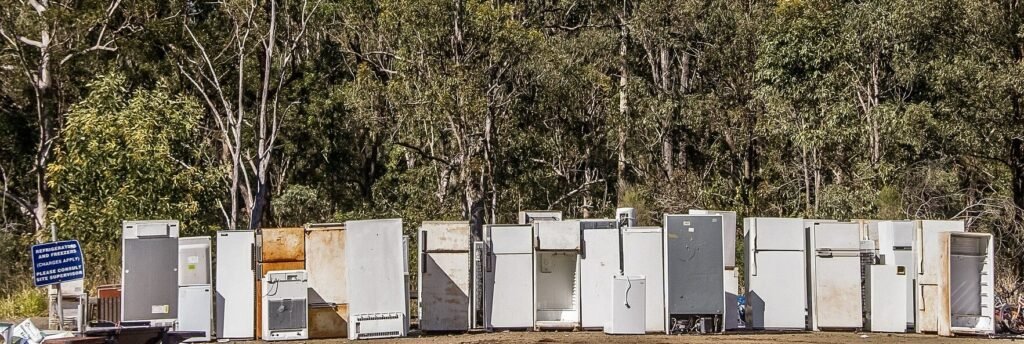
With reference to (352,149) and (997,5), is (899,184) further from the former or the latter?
(352,149)

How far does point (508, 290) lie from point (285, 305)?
11.1 feet

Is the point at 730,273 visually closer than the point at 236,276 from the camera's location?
No

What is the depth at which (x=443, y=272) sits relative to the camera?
19.0 meters

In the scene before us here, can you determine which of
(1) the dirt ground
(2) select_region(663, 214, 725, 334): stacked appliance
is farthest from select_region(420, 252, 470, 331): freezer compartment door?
(2) select_region(663, 214, 725, 334): stacked appliance

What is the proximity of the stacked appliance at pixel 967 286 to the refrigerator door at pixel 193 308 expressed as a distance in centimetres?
1070

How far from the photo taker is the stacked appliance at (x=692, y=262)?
18.8 m

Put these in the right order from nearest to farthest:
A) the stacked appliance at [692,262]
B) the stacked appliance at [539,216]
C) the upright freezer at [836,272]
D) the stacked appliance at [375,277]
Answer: the stacked appliance at [375,277]
the stacked appliance at [692,262]
the upright freezer at [836,272]
the stacked appliance at [539,216]

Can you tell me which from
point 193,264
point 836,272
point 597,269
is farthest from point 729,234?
point 193,264

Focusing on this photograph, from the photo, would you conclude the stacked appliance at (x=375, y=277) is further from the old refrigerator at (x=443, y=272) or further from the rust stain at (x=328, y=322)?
the old refrigerator at (x=443, y=272)

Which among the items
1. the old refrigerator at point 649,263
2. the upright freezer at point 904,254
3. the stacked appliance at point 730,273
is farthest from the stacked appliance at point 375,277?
the upright freezer at point 904,254

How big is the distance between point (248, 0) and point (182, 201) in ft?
32.6

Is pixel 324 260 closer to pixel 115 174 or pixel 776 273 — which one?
pixel 776 273

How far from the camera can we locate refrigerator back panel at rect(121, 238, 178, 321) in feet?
59.4

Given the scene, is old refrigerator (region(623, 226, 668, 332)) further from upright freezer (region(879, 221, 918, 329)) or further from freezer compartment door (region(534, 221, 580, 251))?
upright freezer (region(879, 221, 918, 329))
